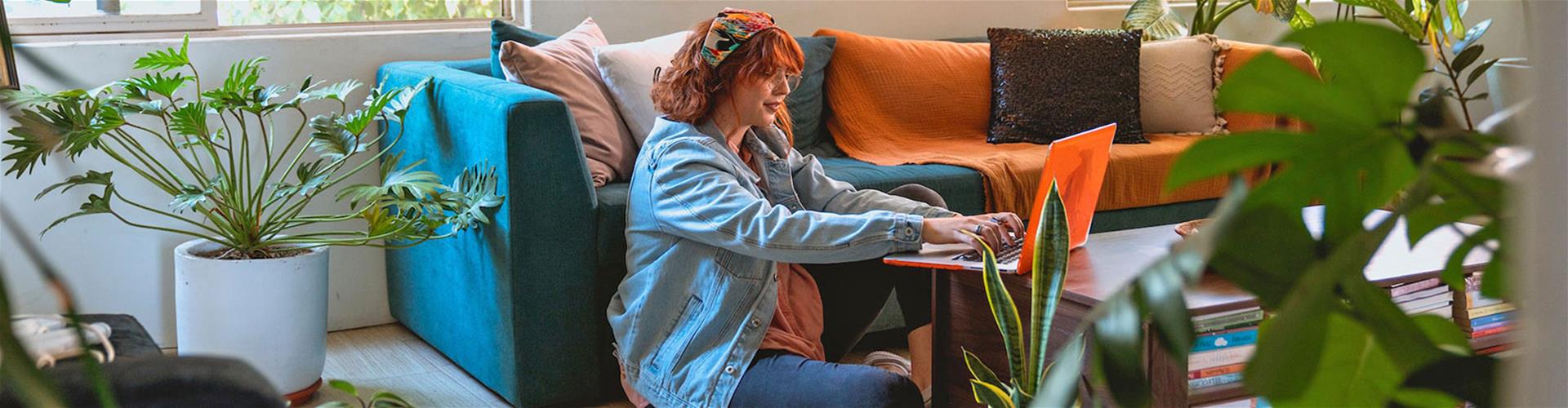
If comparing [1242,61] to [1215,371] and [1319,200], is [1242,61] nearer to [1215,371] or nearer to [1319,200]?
[1215,371]

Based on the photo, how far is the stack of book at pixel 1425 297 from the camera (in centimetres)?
212

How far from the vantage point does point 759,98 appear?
7.74 ft

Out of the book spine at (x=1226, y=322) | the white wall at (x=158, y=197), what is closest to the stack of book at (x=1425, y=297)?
the book spine at (x=1226, y=322)

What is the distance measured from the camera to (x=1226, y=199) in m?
0.35

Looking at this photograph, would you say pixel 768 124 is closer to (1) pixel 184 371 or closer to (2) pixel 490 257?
(2) pixel 490 257

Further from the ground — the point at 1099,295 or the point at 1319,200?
the point at 1319,200

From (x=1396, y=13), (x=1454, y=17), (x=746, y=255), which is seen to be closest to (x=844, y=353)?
(x=746, y=255)

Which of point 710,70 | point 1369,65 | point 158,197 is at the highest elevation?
point 1369,65

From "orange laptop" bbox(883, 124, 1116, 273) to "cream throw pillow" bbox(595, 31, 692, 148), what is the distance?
38.1 inches

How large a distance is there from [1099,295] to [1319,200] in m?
1.46

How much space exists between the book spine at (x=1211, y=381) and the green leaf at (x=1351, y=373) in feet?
4.85

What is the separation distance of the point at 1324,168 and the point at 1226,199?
24mm

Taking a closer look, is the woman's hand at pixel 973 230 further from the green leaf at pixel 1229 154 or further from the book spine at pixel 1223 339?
the green leaf at pixel 1229 154

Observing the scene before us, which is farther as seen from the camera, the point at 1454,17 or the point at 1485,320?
the point at 1454,17
